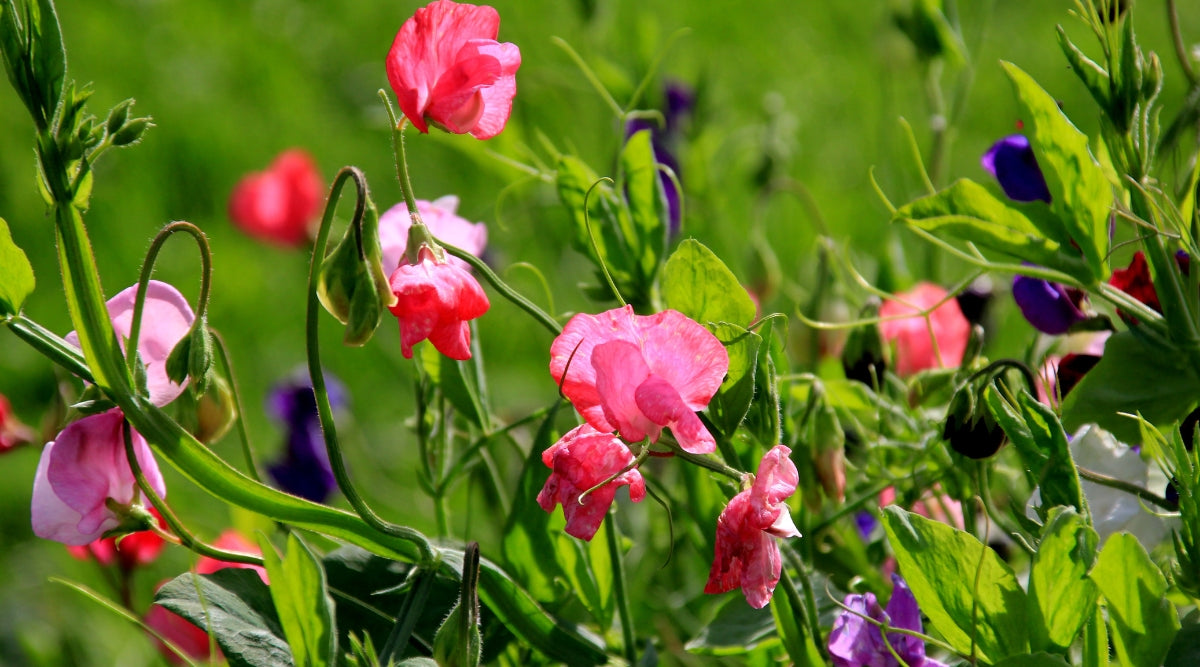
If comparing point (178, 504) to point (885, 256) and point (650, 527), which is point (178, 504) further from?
point (885, 256)

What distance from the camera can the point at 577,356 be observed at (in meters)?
0.42

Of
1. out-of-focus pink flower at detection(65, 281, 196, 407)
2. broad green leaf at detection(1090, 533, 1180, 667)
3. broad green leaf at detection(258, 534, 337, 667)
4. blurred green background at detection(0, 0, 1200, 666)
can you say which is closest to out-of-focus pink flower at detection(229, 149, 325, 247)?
blurred green background at detection(0, 0, 1200, 666)

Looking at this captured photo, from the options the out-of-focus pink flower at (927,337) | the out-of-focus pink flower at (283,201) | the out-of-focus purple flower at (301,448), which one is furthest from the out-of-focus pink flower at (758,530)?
the out-of-focus pink flower at (283,201)

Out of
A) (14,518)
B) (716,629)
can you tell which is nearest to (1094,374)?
(716,629)

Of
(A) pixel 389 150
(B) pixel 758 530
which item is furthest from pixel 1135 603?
(A) pixel 389 150

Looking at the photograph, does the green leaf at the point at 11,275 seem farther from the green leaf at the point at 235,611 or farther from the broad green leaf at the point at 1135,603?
the broad green leaf at the point at 1135,603

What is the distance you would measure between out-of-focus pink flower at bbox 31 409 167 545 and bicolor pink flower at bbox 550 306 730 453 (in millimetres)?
190

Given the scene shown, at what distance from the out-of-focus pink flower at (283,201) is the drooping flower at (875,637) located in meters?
1.25

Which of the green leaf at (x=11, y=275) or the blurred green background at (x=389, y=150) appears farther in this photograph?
the blurred green background at (x=389, y=150)

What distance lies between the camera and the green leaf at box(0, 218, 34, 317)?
440 mm

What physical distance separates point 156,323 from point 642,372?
0.23 metres

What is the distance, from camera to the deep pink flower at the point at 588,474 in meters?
0.41

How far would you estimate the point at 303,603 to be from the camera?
0.42m

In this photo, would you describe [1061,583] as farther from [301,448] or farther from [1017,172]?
[301,448]
